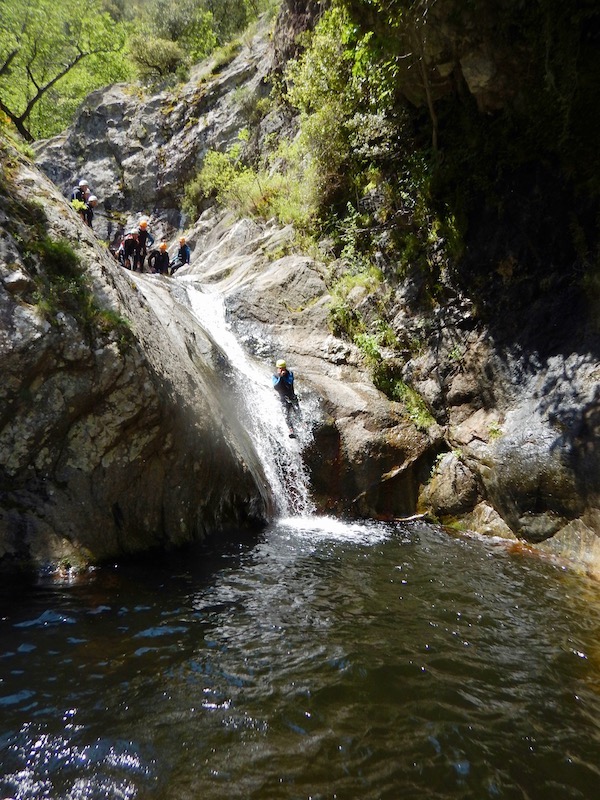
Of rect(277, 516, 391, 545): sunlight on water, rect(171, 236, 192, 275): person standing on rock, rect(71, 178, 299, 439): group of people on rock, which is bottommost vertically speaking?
rect(277, 516, 391, 545): sunlight on water

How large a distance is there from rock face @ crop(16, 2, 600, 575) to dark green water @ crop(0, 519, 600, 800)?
144 centimetres

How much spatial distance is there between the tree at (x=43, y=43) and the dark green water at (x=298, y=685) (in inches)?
1082

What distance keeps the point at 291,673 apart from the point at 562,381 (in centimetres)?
726

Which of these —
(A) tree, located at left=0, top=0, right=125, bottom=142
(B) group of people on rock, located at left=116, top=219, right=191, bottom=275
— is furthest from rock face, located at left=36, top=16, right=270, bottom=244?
(B) group of people on rock, located at left=116, top=219, right=191, bottom=275

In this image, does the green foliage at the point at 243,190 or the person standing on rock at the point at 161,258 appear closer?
the person standing on rock at the point at 161,258

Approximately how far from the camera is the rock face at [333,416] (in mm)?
6434

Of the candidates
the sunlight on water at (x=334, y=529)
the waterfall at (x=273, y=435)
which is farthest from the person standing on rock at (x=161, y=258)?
the sunlight on water at (x=334, y=529)

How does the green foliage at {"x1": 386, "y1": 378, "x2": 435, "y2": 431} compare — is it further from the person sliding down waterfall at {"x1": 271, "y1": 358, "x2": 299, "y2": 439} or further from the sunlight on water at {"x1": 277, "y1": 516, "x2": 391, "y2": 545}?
the sunlight on water at {"x1": 277, "y1": 516, "x2": 391, "y2": 545}

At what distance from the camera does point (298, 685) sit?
4.15 m

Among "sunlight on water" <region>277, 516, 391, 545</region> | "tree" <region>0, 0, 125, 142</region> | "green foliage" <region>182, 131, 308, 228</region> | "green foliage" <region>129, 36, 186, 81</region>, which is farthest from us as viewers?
"green foliage" <region>129, 36, 186, 81</region>

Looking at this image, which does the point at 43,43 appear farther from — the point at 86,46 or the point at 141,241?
the point at 141,241

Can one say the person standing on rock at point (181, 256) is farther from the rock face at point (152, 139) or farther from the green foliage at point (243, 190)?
the rock face at point (152, 139)

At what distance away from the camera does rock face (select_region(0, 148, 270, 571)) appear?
6.03 meters

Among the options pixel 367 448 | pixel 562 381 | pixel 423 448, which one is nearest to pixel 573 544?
pixel 562 381
